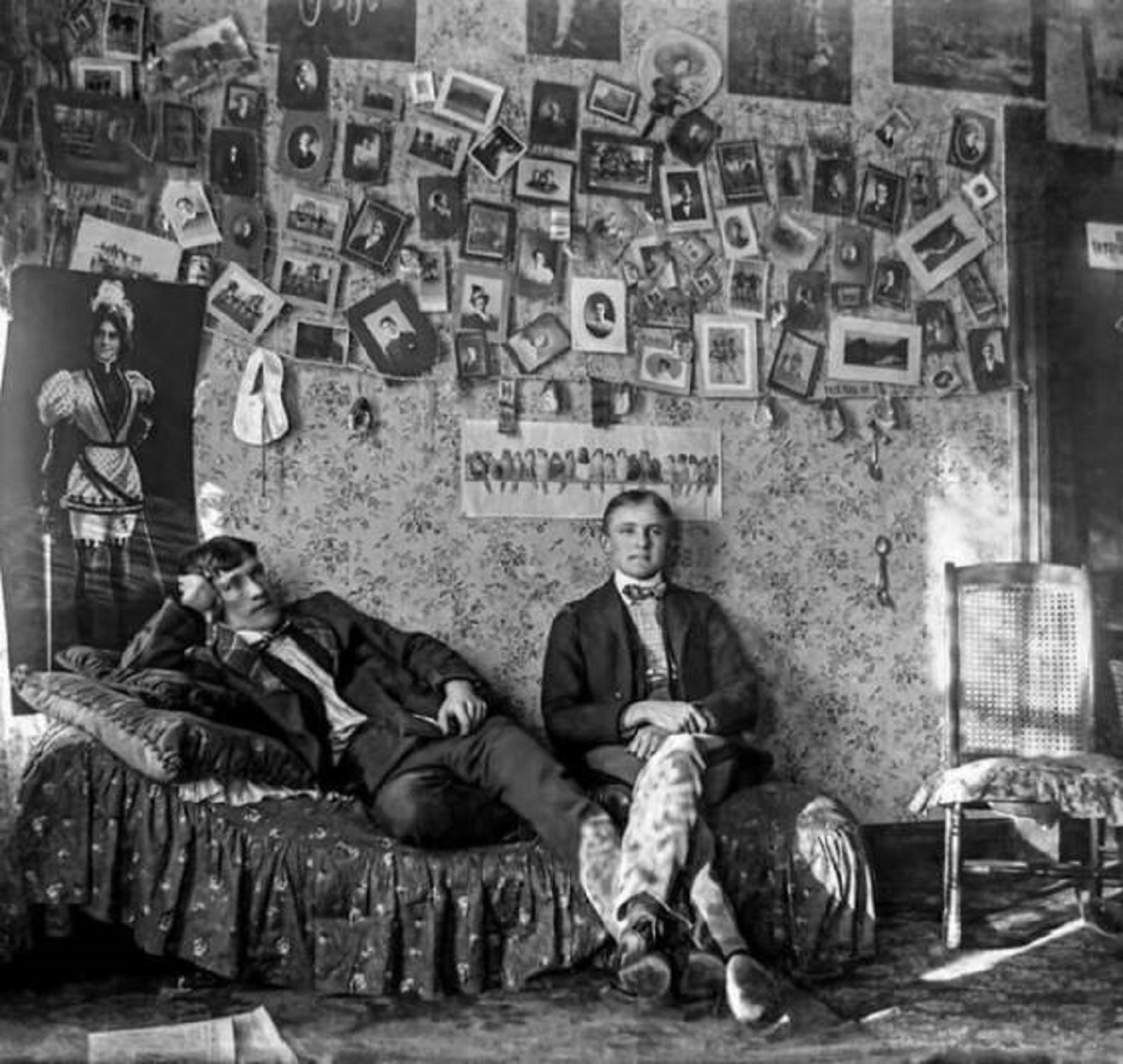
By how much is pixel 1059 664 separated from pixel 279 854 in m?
2.49

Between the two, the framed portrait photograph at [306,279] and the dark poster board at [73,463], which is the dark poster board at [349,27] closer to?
the framed portrait photograph at [306,279]

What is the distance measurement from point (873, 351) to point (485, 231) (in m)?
1.41

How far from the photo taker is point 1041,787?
350 centimetres

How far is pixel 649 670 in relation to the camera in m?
3.85

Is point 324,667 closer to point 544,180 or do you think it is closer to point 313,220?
point 313,220

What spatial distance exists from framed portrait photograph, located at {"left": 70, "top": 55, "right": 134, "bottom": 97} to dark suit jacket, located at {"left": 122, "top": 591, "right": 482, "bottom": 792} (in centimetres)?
154

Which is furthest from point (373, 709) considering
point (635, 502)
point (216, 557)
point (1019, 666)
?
point (1019, 666)

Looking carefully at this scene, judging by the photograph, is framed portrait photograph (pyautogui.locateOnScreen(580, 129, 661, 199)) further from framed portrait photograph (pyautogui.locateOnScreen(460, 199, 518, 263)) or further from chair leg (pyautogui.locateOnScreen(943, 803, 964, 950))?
chair leg (pyautogui.locateOnScreen(943, 803, 964, 950))

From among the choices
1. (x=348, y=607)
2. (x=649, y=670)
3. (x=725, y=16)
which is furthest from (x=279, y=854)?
(x=725, y=16)

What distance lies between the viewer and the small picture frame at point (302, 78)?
3.86 meters

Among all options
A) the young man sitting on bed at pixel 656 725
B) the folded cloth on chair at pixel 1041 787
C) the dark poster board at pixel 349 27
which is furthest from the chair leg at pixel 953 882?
the dark poster board at pixel 349 27

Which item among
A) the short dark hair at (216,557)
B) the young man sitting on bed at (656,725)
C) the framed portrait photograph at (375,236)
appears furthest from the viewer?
the framed portrait photograph at (375,236)

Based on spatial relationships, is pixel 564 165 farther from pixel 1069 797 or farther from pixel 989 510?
pixel 1069 797

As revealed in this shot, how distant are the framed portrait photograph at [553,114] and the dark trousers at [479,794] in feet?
6.29
